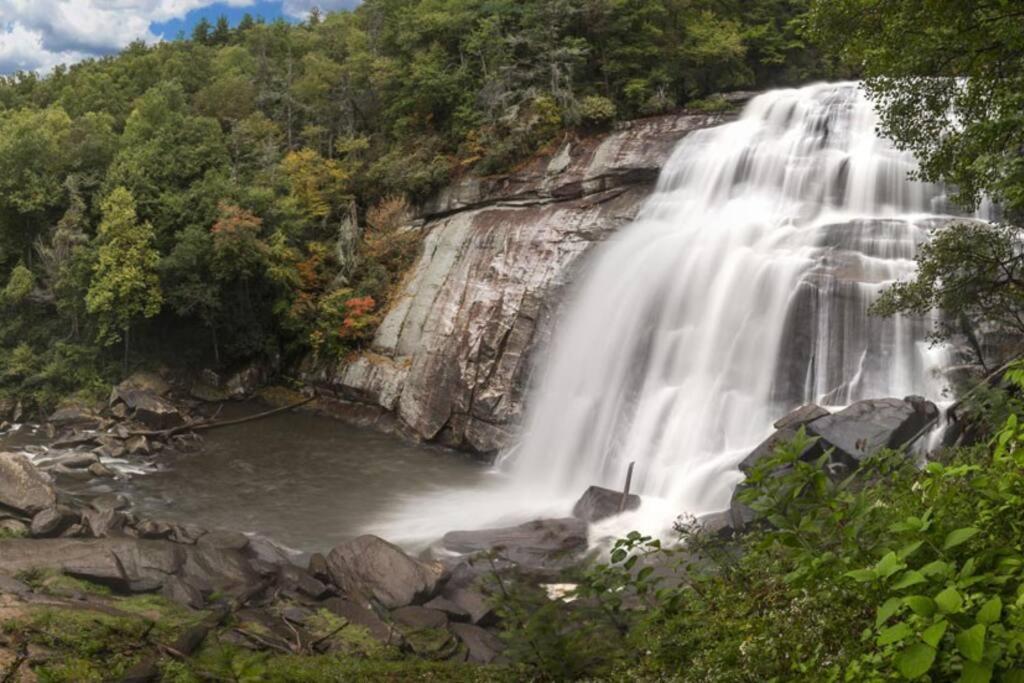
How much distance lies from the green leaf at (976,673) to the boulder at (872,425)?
1124 centimetres

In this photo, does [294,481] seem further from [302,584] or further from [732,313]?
[732,313]

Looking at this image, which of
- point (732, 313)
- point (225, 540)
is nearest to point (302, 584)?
point (225, 540)

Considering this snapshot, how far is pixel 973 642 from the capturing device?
263cm

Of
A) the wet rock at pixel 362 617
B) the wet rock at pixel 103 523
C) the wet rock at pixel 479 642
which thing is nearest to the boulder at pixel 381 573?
the wet rock at pixel 362 617

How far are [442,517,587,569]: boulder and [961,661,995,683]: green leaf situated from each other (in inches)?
467

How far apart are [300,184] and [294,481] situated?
50.4 ft

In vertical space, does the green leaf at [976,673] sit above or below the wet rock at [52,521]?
above

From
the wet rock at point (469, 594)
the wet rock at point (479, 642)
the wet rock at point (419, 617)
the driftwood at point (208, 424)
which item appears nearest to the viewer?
the wet rock at point (479, 642)

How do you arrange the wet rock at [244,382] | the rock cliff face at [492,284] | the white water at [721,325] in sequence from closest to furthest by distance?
the white water at [721,325]
the rock cliff face at [492,284]
the wet rock at [244,382]

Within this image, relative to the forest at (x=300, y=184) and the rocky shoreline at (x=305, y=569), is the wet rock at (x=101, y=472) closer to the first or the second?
the rocky shoreline at (x=305, y=569)

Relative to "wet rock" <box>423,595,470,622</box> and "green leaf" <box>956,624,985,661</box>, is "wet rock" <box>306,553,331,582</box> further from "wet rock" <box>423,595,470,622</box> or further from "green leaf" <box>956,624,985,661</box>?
"green leaf" <box>956,624,985,661</box>

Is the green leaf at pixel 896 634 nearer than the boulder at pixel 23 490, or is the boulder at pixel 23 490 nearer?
the green leaf at pixel 896 634

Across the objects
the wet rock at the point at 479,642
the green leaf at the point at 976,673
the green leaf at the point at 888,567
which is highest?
the green leaf at the point at 888,567

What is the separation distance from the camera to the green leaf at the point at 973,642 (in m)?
2.62
